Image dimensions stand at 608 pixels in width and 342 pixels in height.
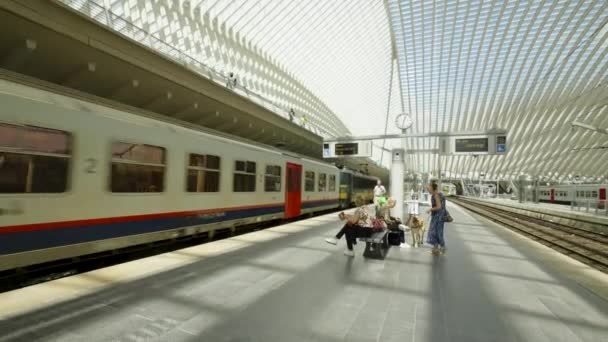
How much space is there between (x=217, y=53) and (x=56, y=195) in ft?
70.5

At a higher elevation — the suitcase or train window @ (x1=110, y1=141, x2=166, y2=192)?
train window @ (x1=110, y1=141, x2=166, y2=192)

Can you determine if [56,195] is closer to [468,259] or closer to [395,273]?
[395,273]

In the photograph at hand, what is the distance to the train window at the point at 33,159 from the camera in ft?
15.1

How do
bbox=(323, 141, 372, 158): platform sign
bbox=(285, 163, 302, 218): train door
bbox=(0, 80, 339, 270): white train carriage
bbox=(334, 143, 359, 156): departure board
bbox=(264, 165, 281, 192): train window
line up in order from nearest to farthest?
bbox=(0, 80, 339, 270): white train carriage, bbox=(264, 165, 281, 192): train window, bbox=(285, 163, 302, 218): train door, bbox=(323, 141, 372, 158): platform sign, bbox=(334, 143, 359, 156): departure board

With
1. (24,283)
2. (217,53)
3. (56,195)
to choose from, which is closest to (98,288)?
(56,195)

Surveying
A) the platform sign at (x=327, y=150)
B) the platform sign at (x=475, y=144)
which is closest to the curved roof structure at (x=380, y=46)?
the platform sign at (x=327, y=150)

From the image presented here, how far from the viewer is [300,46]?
99.4ft

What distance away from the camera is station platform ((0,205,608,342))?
329 centimetres

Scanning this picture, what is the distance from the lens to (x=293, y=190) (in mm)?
14109

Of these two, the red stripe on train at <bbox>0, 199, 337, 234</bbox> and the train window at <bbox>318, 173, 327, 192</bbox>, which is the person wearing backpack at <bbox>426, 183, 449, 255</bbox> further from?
the train window at <bbox>318, 173, 327, 192</bbox>

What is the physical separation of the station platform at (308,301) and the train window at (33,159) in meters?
1.58

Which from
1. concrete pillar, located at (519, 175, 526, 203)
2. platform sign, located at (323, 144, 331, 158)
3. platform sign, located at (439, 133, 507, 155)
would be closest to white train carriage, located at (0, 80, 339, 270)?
platform sign, located at (323, 144, 331, 158)

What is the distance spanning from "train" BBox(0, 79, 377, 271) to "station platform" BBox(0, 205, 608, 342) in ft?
3.43

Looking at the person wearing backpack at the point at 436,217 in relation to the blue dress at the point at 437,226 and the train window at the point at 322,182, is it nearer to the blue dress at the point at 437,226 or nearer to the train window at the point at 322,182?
the blue dress at the point at 437,226
